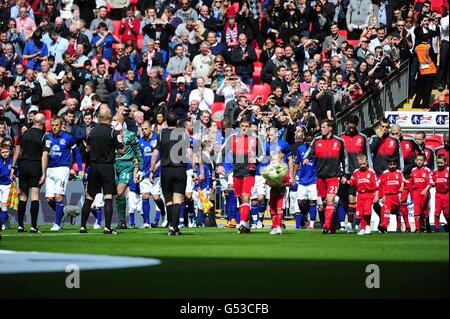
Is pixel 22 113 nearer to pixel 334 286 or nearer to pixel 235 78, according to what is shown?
pixel 235 78

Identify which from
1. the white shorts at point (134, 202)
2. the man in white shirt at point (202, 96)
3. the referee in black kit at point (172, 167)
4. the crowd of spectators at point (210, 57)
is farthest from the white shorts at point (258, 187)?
the referee in black kit at point (172, 167)

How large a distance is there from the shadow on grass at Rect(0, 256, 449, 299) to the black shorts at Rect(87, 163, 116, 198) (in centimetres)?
764

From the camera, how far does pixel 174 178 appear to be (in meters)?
19.8

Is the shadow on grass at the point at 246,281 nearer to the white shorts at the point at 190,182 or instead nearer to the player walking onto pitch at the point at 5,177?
the player walking onto pitch at the point at 5,177

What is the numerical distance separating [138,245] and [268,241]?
7.72 ft

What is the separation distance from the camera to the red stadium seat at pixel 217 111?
29.2m

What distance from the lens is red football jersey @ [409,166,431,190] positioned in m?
23.0

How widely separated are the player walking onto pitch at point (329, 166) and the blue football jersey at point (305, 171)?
3.38 meters

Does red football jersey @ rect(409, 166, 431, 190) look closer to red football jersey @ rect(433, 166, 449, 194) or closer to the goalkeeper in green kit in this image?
red football jersey @ rect(433, 166, 449, 194)

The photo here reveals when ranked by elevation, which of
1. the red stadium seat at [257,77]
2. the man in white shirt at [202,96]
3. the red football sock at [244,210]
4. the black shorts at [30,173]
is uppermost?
the red stadium seat at [257,77]

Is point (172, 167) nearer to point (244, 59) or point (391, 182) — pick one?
point (391, 182)

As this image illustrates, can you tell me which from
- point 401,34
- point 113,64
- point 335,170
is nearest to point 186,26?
point 113,64

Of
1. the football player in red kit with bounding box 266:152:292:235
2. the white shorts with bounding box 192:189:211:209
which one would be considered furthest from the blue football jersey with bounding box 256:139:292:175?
the football player in red kit with bounding box 266:152:292:235

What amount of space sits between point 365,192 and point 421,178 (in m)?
2.12
